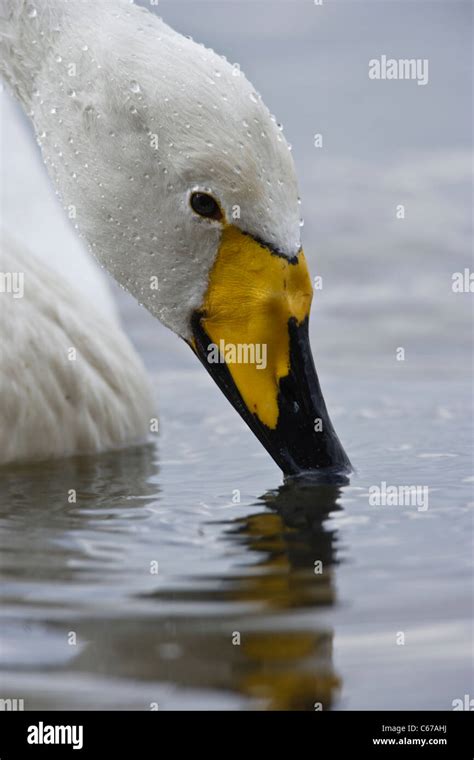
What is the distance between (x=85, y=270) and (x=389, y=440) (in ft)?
8.59

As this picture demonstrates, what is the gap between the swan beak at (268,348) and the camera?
5062mm

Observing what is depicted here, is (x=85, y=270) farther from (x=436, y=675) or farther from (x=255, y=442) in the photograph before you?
(x=436, y=675)

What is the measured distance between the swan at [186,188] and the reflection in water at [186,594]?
17.8 inches

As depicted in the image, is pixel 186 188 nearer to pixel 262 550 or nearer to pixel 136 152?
pixel 136 152

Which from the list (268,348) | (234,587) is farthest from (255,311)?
(234,587)

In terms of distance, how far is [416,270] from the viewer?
9.98 metres

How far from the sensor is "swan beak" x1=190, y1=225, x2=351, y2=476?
16.6ft

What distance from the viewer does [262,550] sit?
15.1ft

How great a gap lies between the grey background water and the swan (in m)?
0.45

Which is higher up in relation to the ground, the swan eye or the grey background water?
the swan eye
